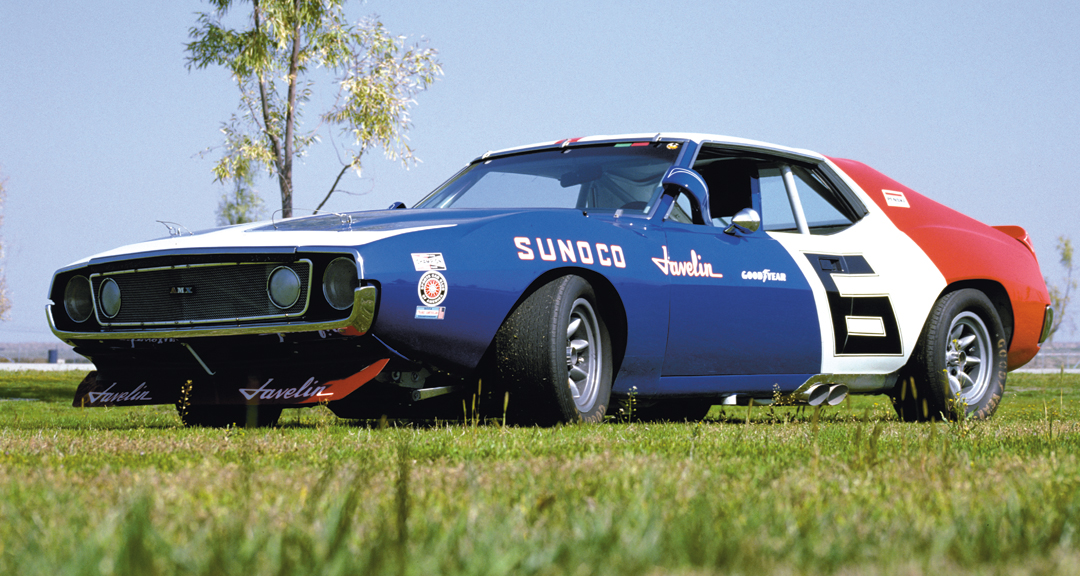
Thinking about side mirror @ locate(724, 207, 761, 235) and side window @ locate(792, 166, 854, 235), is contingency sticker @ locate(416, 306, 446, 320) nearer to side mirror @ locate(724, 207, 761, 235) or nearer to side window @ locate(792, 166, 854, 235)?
side mirror @ locate(724, 207, 761, 235)

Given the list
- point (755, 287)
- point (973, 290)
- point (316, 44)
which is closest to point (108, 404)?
point (755, 287)

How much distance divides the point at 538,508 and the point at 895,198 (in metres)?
5.35

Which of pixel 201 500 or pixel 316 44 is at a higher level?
pixel 316 44

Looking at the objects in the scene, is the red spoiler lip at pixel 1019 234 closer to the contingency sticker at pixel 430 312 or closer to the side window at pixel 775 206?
the side window at pixel 775 206

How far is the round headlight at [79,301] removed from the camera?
4945mm

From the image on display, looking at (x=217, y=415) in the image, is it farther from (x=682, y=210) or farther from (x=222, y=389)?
(x=682, y=210)

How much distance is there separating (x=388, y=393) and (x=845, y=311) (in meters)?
2.90

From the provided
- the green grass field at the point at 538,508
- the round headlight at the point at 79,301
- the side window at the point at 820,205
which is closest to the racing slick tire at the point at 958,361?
the side window at the point at 820,205

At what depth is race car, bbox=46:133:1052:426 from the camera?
4.31 m

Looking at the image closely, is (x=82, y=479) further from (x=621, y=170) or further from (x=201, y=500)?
(x=621, y=170)

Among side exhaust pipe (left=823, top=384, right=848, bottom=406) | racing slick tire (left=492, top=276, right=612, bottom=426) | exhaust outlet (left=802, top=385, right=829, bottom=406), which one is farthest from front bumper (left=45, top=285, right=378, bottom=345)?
side exhaust pipe (left=823, top=384, right=848, bottom=406)

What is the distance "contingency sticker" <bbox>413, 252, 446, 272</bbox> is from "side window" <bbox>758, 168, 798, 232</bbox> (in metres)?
2.65

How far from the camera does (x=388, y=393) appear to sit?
4.40 metres

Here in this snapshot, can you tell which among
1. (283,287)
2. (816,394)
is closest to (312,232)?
(283,287)
